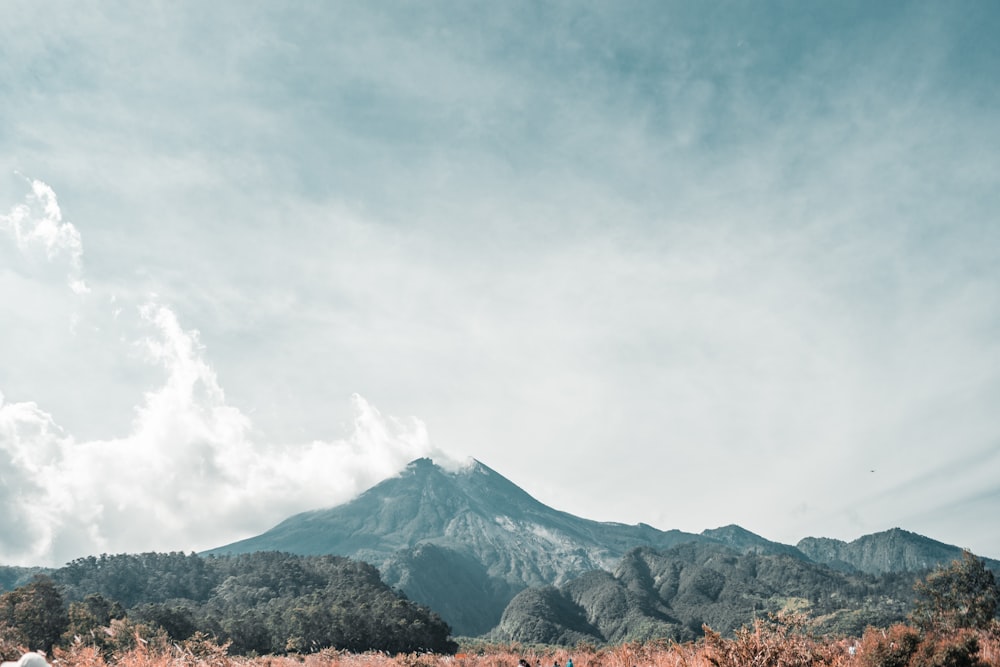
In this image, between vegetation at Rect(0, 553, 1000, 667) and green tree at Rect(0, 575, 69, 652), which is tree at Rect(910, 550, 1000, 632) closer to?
vegetation at Rect(0, 553, 1000, 667)

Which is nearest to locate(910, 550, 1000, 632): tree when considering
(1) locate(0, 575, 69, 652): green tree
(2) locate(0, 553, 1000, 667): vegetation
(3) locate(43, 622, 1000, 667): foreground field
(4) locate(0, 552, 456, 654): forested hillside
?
(2) locate(0, 553, 1000, 667): vegetation

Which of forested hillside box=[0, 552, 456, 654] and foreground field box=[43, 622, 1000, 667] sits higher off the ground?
foreground field box=[43, 622, 1000, 667]

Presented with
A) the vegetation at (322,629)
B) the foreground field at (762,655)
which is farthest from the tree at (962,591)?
the foreground field at (762,655)

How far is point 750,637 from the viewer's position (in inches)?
342

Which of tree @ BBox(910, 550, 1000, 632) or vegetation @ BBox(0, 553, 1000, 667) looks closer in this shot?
vegetation @ BBox(0, 553, 1000, 667)

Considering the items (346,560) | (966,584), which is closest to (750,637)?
(966,584)

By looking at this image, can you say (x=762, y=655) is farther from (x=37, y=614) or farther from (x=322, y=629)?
(x=322, y=629)

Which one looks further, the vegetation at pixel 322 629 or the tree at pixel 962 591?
the tree at pixel 962 591

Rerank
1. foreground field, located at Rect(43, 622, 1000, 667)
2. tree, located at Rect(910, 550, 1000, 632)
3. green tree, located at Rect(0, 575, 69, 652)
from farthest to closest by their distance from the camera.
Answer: tree, located at Rect(910, 550, 1000, 632)
green tree, located at Rect(0, 575, 69, 652)
foreground field, located at Rect(43, 622, 1000, 667)

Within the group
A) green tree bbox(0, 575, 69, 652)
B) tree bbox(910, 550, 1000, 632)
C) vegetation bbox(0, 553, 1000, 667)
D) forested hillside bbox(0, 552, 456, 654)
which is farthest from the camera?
tree bbox(910, 550, 1000, 632)

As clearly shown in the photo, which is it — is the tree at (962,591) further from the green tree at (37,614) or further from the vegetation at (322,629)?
the green tree at (37,614)

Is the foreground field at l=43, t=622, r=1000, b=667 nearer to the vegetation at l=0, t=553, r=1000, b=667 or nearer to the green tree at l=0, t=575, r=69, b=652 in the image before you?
the vegetation at l=0, t=553, r=1000, b=667

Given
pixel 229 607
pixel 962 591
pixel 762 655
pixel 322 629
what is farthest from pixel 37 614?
pixel 962 591

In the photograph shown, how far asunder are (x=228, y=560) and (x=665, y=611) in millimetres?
139432
